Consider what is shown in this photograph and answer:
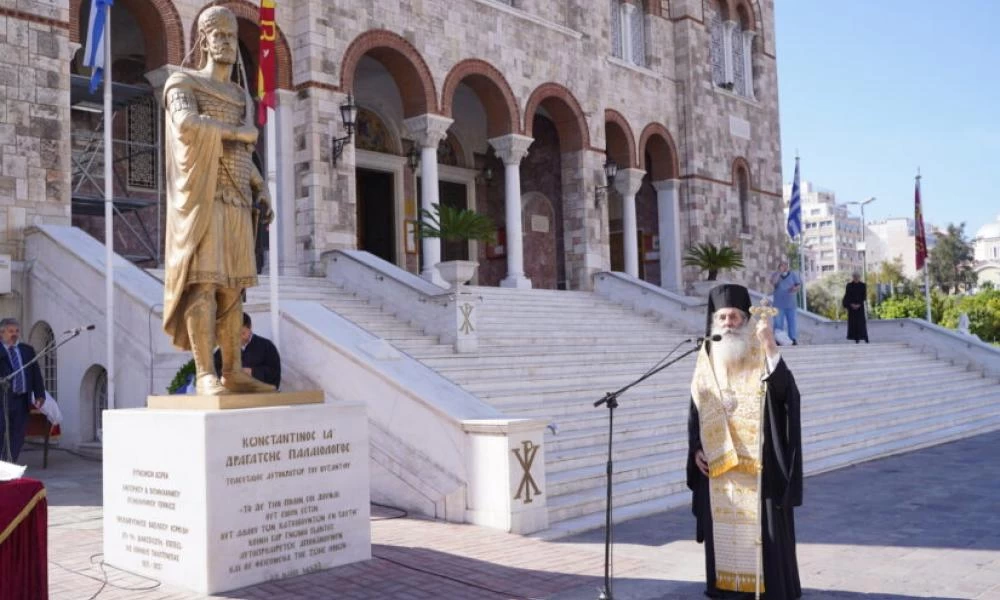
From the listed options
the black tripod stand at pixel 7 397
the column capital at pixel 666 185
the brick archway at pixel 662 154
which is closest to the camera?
the black tripod stand at pixel 7 397

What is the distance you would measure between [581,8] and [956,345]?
36.5 feet

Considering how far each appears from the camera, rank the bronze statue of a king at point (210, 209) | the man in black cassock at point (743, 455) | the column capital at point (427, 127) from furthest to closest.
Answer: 1. the column capital at point (427, 127)
2. the bronze statue of a king at point (210, 209)
3. the man in black cassock at point (743, 455)

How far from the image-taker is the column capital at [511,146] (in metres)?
19.2

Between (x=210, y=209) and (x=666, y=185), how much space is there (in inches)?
754

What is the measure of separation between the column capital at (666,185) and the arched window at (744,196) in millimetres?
3227

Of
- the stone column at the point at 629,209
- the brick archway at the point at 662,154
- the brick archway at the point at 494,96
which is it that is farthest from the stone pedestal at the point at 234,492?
the brick archway at the point at 662,154

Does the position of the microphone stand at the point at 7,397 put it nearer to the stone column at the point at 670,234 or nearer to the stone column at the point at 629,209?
the stone column at the point at 629,209

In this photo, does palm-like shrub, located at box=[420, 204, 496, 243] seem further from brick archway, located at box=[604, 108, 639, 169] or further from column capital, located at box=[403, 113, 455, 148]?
brick archway, located at box=[604, 108, 639, 169]

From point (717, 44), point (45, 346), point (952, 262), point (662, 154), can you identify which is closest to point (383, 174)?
point (662, 154)

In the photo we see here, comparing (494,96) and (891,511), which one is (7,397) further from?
(494,96)

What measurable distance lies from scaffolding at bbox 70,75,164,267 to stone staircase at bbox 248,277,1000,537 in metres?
3.39

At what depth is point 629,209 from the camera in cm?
2233

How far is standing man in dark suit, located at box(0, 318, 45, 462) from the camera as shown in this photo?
9.15 m

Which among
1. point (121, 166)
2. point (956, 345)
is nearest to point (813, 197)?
point (956, 345)
